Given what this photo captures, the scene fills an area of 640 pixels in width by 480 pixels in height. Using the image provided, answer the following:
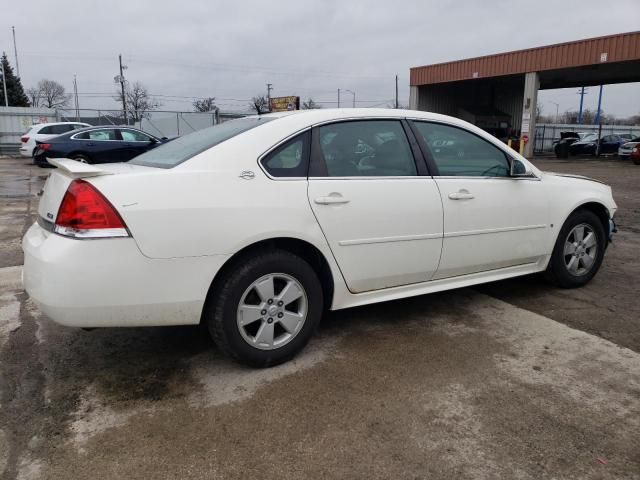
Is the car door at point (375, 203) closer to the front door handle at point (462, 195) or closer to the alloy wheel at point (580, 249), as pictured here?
the front door handle at point (462, 195)

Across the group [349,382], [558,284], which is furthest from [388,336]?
[558,284]

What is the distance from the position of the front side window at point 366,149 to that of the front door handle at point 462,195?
13.0 inches

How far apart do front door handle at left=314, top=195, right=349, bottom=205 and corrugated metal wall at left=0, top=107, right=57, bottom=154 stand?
91.3ft

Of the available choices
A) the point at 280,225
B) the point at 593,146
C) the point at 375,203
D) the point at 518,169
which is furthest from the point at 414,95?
the point at 280,225

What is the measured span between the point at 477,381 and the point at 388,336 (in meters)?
0.79

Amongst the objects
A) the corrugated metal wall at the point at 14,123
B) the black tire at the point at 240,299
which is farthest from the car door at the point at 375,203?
the corrugated metal wall at the point at 14,123

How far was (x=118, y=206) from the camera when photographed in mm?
2615

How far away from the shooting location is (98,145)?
15.0 meters

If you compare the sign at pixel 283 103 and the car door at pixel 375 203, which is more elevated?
the sign at pixel 283 103

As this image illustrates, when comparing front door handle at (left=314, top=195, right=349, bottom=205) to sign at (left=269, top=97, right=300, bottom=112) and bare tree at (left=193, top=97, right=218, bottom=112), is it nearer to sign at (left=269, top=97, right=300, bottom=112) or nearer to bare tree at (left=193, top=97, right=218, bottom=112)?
sign at (left=269, top=97, right=300, bottom=112)

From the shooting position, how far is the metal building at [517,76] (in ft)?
75.6

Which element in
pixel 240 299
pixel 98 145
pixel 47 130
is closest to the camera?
pixel 240 299

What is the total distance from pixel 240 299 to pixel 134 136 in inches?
551

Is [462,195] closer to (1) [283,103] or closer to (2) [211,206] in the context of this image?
(2) [211,206]
